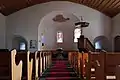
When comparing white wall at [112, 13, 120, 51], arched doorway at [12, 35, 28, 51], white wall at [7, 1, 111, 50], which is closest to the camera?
white wall at [112, 13, 120, 51]

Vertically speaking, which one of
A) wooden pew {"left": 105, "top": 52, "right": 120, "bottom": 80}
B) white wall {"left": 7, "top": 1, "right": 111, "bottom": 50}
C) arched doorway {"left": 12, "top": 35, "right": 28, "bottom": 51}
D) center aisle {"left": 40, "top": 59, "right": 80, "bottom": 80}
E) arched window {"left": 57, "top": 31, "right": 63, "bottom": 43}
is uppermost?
white wall {"left": 7, "top": 1, "right": 111, "bottom": 50}

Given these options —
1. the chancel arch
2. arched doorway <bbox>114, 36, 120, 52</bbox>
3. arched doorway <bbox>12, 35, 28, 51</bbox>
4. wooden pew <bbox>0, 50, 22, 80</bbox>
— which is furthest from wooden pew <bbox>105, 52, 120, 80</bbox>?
the chancel arch

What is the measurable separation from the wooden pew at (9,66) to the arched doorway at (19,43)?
55.5ft

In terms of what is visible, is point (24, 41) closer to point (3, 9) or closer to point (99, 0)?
point (3, 9)

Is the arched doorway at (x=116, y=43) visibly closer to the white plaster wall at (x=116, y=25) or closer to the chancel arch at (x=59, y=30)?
the white plaster wall at (x=116, y=25)

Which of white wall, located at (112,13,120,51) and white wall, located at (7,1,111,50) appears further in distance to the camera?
white wall, located at (7,1,111,50)

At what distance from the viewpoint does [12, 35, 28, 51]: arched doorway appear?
20.6 m

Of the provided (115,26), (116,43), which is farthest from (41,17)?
(116,43)

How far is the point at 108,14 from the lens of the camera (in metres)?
19.5

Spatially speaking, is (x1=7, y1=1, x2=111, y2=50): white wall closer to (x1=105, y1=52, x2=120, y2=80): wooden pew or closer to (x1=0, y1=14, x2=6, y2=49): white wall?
(x1=0, y1=14, x2=6, y2=49): white wall

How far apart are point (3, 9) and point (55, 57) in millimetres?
6818

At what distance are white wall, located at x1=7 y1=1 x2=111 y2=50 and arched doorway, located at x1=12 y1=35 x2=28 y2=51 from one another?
1.05 m

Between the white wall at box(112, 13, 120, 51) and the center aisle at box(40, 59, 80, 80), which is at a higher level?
the white wall at box(112, 13, 120, 51)

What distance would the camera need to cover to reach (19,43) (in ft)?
69.7
